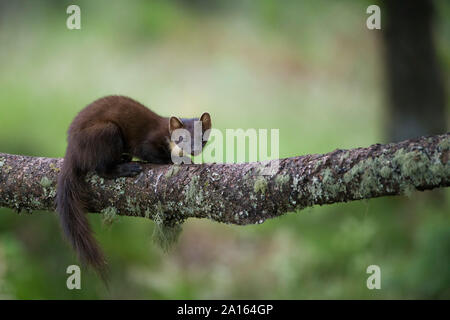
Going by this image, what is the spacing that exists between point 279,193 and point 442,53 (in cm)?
736

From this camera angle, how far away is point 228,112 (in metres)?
10.0

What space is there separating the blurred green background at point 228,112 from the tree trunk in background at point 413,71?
683 mm

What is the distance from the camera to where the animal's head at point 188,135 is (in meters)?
4.08

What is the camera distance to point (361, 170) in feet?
9.02

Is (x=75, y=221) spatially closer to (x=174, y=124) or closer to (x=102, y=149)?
(x=102, y=149)

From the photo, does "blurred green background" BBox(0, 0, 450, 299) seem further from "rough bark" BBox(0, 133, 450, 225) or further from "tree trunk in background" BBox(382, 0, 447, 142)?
"rough bark" BBox(0, 133, 450, 225)

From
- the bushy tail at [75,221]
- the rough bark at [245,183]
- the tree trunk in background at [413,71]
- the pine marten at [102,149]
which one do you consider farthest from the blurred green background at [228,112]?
the bushy tail at [75,221]

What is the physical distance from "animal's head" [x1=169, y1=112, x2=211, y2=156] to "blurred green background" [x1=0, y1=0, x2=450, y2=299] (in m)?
2.55

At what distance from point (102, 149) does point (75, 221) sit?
53cm

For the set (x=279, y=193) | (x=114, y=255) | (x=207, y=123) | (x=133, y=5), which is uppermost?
(x=133, y=5)

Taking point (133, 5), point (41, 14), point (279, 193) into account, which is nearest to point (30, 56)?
point (41, 14)

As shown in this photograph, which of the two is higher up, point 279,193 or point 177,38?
point 177,38

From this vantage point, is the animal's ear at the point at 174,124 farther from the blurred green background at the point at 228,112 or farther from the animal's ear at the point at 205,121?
the blurred green background at the point at 228,112

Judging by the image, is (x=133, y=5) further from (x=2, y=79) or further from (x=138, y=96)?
(x=2, y=79)
